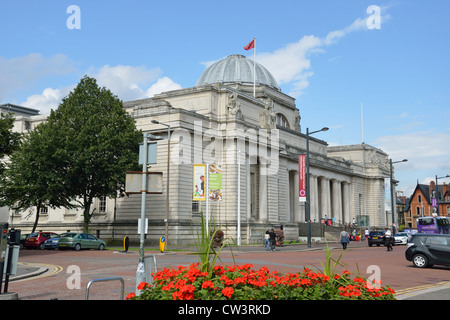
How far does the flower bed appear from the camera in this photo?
6.68 m

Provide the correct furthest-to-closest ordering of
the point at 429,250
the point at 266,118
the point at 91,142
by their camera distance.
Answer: the point at 266,118 < the point at 91,142 < the point at 429,250

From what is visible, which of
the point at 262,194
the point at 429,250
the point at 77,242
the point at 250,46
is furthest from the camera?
the point at 250,46

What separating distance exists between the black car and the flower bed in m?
15.8

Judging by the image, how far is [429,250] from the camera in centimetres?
2186

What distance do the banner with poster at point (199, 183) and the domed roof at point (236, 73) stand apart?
35582 millimetres

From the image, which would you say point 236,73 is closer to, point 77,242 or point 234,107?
point 234,107

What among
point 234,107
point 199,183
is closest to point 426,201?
point 234,107

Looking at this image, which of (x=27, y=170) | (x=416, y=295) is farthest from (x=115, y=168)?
(x=416, y=295)

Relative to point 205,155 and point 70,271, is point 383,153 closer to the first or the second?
point 205,155

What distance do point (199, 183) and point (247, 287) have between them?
3319 centimetres

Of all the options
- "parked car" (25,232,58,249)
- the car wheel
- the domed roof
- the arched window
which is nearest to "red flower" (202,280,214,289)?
the car wheel

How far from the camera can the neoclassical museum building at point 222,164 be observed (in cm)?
4597

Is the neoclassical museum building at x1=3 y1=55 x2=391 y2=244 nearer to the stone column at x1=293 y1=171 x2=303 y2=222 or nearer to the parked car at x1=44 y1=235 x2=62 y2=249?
the stone column at x1=293 y1=171 x2=303 y2=222

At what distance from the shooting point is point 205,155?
160ft
